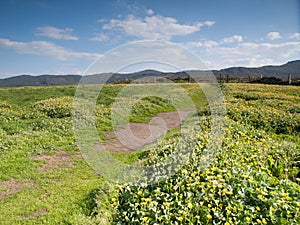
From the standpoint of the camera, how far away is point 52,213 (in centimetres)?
560

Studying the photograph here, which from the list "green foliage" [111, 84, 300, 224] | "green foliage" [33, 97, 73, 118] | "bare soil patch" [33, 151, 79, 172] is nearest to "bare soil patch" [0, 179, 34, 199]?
"bare soil patch" [33, 151, 79, 172]

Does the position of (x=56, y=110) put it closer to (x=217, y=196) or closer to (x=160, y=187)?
(x=160, y=187)

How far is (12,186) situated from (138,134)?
702 cm

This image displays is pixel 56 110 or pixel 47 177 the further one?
pixel 56 110

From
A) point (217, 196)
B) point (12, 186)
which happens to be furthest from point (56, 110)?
point (217, 196)

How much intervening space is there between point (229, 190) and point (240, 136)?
5005 mm

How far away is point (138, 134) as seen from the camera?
A: 1327 cm

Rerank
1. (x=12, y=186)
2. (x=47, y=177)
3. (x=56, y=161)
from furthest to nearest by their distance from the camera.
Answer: (x=56, y=161) → (x=47, y=177) → (x=12, y=186)

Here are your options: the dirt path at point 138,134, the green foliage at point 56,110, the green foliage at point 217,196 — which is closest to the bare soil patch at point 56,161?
the dirt path at point 138,134

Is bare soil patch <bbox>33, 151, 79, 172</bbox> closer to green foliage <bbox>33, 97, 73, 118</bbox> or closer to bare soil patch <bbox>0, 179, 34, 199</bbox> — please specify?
bare soil patch <bbox>0, 179, 34, 199</bbox>

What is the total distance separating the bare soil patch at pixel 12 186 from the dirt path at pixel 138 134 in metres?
3.90

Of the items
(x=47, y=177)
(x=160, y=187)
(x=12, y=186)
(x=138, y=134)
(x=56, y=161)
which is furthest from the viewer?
(x=138, y=134)

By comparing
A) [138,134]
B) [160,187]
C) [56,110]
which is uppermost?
[56,110]

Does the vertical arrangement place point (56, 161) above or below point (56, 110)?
below
